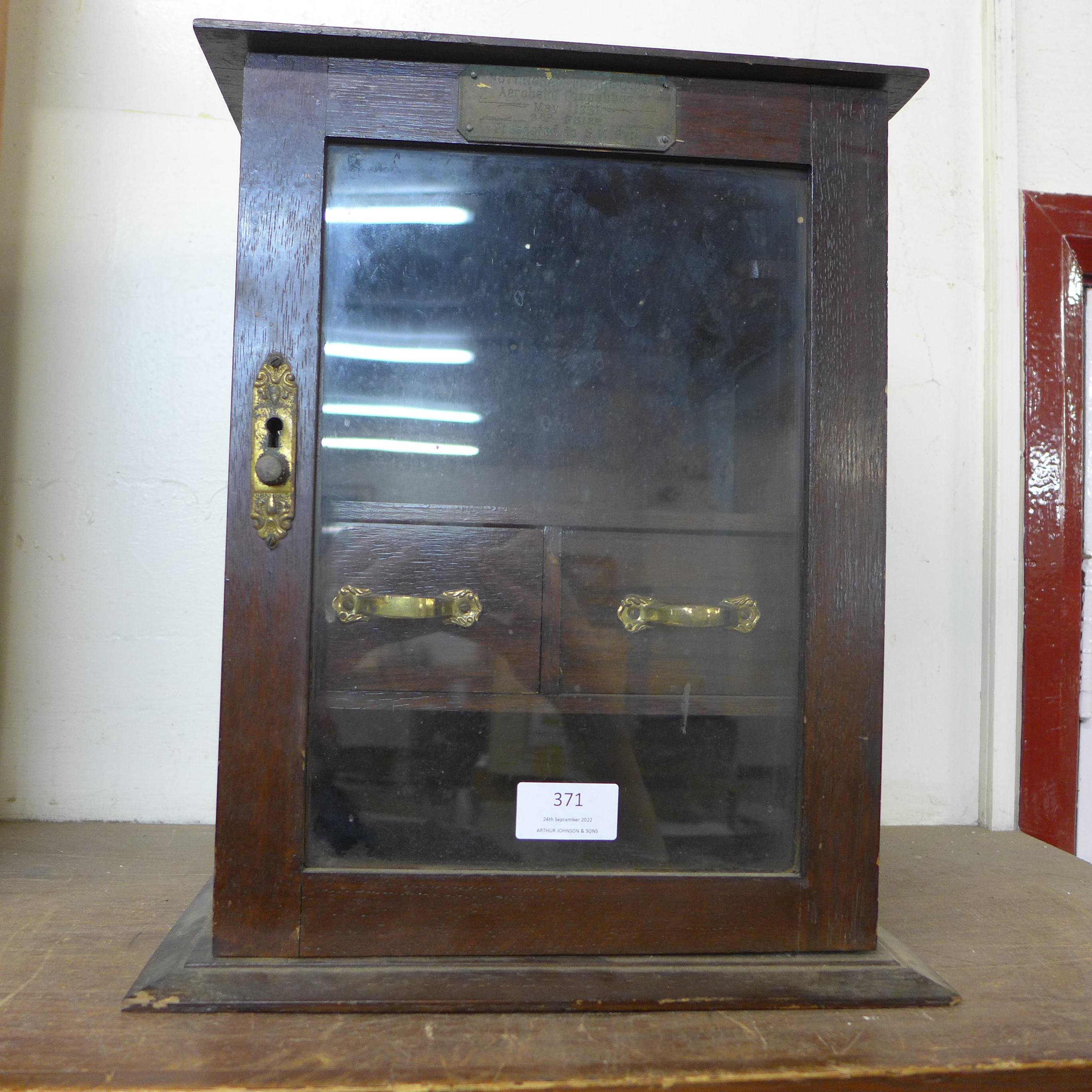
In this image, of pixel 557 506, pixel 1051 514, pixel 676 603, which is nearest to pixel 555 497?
pixel 557 506

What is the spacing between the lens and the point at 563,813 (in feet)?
2.15

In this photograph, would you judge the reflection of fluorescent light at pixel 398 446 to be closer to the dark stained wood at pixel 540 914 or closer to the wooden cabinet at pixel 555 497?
the wooden cabinet at pixel 555 497

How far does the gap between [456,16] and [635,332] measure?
0.70 meters

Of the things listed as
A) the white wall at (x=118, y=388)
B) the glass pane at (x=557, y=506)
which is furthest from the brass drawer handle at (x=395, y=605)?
the white wall at (x=118, y=388)

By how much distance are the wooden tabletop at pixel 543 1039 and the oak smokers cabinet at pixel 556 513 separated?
52mm

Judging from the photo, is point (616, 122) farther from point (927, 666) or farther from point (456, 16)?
point (927, 666)

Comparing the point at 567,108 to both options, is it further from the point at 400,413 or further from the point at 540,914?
the point at 540,914

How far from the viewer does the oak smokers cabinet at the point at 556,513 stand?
631mm

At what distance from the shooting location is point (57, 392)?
42.0 inches

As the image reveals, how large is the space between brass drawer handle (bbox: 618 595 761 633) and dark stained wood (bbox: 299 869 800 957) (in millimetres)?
187

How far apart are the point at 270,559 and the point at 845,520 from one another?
0.42 metres

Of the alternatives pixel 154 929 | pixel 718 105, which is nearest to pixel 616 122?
pixel 718 105

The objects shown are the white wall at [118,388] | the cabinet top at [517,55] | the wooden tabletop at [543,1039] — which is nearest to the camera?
the wooden tabletop at [543,1039]

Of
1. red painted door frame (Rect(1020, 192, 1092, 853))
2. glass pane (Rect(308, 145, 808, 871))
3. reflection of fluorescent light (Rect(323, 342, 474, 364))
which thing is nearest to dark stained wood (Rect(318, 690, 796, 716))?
glass pane (Rect(308, 145, 808, 871))
